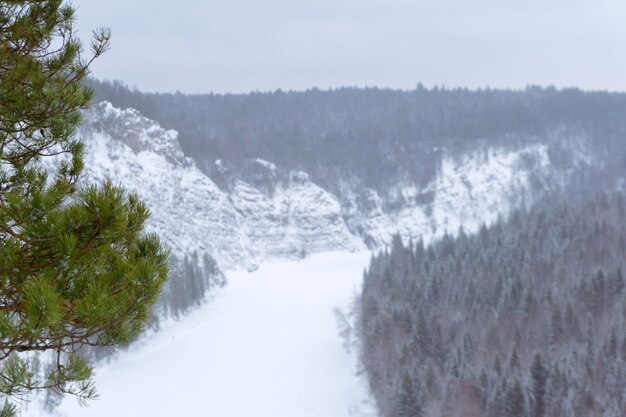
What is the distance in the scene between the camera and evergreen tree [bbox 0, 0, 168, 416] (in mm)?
5090

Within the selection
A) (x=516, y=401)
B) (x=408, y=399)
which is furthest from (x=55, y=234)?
(x=408, y=399)

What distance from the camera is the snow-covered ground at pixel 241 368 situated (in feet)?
148

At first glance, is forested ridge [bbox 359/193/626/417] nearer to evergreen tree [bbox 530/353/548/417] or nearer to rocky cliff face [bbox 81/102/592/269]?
evergreen tree [bbox 530/353/548/417]

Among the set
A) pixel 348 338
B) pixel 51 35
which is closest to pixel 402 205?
pixel 348 338

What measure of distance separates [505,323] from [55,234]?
56147 millimetres

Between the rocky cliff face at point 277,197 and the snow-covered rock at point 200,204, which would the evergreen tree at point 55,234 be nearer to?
the rocky cliff face at point 277,197

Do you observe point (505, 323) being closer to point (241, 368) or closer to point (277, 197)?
point (241, 368)

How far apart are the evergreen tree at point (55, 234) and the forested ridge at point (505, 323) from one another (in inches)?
1354

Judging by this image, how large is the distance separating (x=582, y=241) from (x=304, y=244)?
64.2 m

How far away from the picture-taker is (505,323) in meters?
56.5

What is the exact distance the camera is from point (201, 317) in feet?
248

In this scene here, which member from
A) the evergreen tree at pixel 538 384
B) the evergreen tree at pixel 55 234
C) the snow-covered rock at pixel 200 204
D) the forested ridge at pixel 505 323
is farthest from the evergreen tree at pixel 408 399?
the snow-covered rock at pixel 200 204

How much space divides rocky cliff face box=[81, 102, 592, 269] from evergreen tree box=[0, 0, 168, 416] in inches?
2310

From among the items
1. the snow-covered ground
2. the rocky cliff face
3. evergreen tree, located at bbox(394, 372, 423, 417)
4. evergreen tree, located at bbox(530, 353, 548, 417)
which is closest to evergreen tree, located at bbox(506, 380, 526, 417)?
evergreen tree, located at bbox(530, 353, 548, 417)
